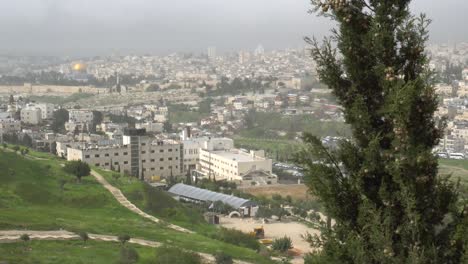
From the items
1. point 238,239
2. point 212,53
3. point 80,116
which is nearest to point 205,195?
point 238,239

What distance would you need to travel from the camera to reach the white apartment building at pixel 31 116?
35312 millimetres

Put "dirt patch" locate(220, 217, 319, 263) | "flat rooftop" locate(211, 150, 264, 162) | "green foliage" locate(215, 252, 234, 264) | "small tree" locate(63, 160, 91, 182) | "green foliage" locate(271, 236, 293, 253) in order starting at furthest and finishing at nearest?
1. "flat rooftop" locate(211, 150, 264, 162)
2. "small tree" locate(63, 160, 91, 182)
3. "dirt patch" locate(220, 217, 319, 263)
4. "green foliage" locate(271, 236, 293, 253)
5. "green foliage" locate(215, 252, 234, 264)

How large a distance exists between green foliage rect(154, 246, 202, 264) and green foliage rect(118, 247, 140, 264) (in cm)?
33

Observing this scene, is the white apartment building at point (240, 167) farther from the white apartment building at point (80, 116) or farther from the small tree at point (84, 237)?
the small tree at point (84, 237)

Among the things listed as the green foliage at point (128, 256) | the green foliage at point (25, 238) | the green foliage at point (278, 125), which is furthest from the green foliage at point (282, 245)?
the green foliage at point (278, 125)

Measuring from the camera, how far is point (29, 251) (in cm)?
1169

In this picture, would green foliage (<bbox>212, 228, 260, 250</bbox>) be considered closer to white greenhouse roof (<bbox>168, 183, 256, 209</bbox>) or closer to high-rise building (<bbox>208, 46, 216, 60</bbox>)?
white greenhouse roof (<bbox>168, 183, 256, 209</bbox>)

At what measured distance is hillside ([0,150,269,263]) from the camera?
1355 cm

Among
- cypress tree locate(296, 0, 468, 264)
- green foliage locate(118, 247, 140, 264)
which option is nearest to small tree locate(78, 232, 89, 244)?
green foliage locate(118, 247, 140, 264)

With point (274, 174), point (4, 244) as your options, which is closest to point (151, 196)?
point (4, 244)

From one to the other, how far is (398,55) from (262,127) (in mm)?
40999

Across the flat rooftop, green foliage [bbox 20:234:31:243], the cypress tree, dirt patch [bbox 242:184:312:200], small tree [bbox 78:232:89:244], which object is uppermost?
the cypress tree

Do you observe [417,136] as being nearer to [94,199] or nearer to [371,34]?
[371,34]

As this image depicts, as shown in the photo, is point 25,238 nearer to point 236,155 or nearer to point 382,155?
point 382,155
